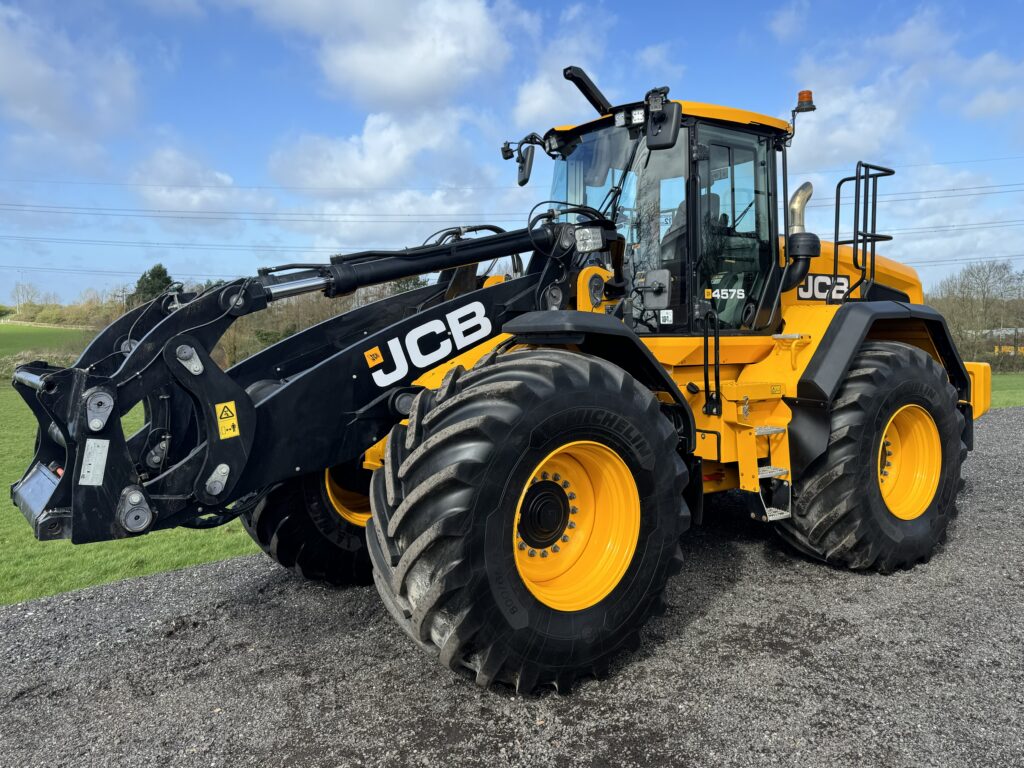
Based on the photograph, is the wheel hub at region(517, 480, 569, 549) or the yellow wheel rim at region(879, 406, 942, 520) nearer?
the wheel hub at region(517, 480, 569, 549)

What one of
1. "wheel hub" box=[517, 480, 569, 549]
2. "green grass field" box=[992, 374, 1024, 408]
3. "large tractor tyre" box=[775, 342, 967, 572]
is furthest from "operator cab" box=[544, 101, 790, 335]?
"green grass field" box=[992, 374, 1024, 408]

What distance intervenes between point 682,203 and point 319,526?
9.59 feet

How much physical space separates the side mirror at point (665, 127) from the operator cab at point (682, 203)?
1.21ft

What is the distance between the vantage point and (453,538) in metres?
2.87

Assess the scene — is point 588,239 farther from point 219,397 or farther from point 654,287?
point 219,397

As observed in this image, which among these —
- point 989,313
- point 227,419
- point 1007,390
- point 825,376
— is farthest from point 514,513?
point 989,313

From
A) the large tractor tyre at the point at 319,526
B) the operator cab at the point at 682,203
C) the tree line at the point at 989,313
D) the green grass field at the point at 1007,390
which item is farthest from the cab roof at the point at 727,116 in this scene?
the tree line at the point at 989,313

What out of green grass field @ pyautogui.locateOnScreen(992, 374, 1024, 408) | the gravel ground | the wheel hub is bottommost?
green grass field @ pyautogui.locateOnScreen(992, 374, 1024, 408)

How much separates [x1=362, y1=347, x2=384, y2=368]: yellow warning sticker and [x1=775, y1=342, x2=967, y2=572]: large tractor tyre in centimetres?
279

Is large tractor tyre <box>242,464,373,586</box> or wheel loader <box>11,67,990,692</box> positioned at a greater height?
wheel loader <box>11,67,990,692</box>

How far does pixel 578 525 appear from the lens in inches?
139

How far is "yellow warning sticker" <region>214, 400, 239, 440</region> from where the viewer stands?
3172 mm

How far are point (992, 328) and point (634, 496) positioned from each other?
33.8m

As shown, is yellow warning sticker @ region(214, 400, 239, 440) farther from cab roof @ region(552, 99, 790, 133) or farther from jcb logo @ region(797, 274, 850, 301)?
jcb logo @ region(797, 274, 850, 301)
